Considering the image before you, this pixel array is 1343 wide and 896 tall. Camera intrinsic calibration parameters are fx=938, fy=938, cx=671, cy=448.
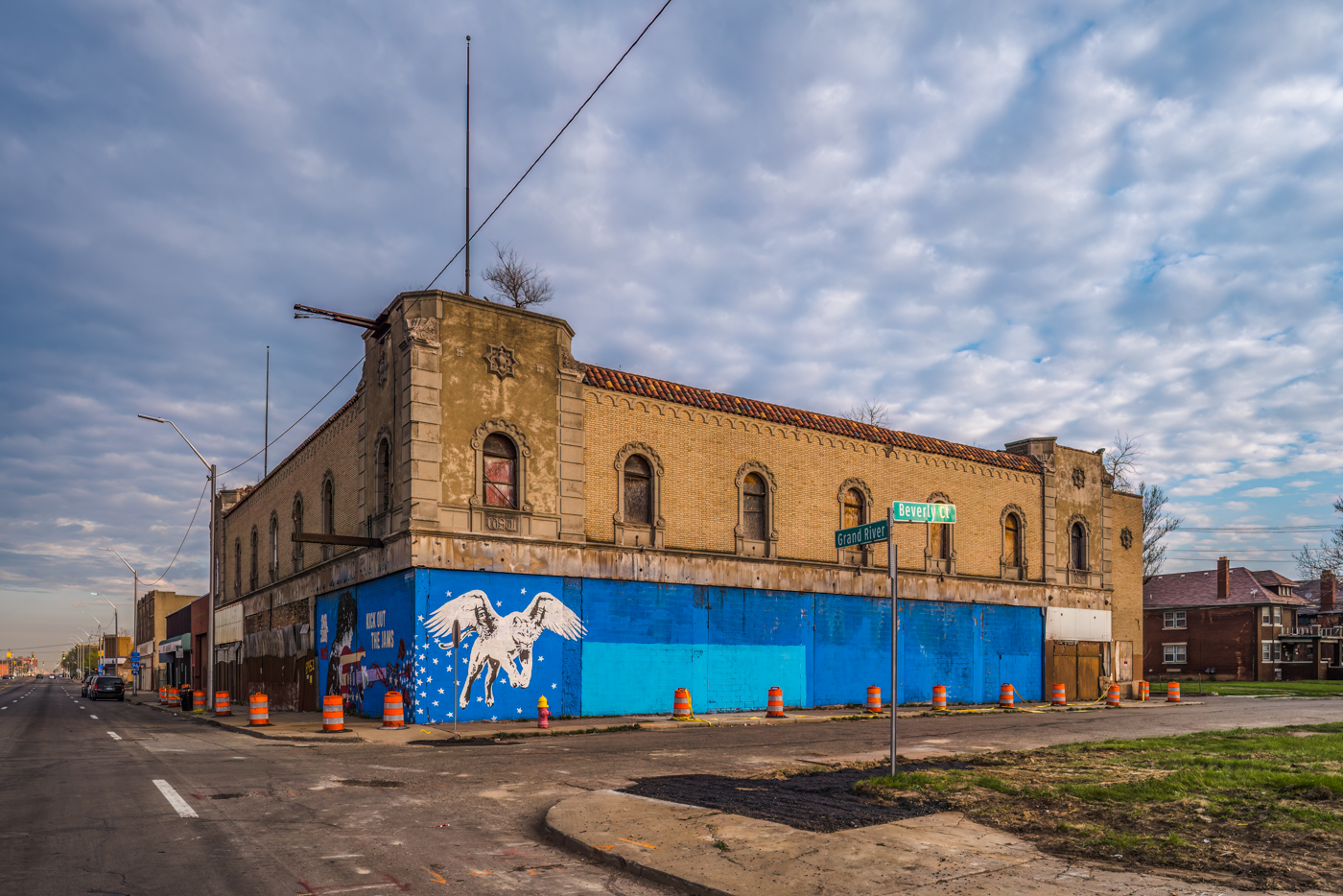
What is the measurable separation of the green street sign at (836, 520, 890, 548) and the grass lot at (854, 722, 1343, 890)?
2644 mm

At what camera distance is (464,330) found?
73.8ft

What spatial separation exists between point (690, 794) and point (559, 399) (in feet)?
48.9

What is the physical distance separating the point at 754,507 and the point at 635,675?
6474mm

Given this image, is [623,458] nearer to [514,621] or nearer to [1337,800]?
[514,621]

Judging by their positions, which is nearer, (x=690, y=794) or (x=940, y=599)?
(x=690, y=794)

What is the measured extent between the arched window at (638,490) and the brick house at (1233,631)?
169 feet

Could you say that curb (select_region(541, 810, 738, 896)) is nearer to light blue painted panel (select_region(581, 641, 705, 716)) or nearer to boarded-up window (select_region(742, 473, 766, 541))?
light blue painted panel (select_region(581, 641, 705, 716))

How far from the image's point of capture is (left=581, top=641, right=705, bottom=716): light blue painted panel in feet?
76.0

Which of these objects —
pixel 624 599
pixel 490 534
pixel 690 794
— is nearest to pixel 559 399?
pixel 490 534

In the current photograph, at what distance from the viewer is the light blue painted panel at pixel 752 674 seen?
83.8 feet

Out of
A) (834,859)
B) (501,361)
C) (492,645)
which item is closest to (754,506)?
(501,361)

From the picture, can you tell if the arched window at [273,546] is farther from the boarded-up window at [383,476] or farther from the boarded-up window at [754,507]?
the boarded-up window at [754,507]

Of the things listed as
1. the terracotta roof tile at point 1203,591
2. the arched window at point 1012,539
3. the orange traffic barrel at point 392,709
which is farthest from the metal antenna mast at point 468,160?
the terracotta roof tile at point 1203,591

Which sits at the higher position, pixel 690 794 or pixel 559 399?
pixel 559 399
